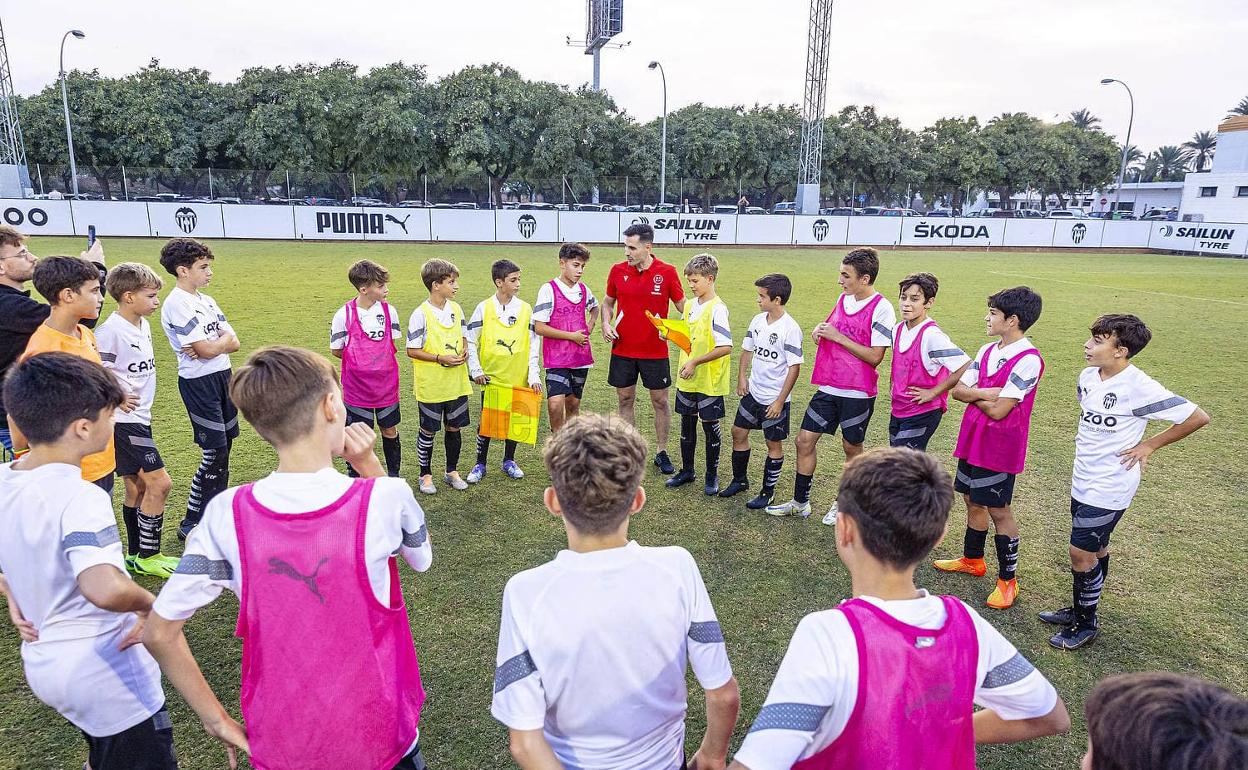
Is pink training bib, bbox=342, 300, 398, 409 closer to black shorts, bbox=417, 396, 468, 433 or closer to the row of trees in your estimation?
black shorts, bbox=417, 396, 468, 433

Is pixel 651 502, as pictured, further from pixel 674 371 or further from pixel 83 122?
pixel 83 122

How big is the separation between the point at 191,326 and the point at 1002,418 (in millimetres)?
5596

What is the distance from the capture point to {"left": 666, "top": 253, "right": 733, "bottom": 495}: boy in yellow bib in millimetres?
6152

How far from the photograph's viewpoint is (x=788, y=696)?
1.63 meters

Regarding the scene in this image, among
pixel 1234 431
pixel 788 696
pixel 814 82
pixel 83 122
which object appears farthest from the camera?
pixel 814 82

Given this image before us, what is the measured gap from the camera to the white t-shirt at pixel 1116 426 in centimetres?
391

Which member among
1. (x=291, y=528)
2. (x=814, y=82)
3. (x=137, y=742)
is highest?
(x=814, y=82)

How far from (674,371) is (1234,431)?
672 centimetres

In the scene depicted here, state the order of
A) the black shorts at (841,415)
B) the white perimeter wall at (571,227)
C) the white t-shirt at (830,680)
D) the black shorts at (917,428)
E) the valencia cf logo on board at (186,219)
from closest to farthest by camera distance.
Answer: the white t-shirt at (830,680)
the black shorts at (917,428)
the black shorts at (841,415)
the white perimeter wall at (571,227)
the valencia cf logo on board at (186,219)

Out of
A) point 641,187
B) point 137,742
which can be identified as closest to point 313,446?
point 137,742

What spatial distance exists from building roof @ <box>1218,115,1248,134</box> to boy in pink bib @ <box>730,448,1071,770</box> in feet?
214

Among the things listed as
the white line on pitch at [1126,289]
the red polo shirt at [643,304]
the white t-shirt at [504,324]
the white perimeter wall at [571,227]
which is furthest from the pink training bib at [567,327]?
the white perimeter wall at [571,227]

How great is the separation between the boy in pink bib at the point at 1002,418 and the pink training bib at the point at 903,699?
315cm

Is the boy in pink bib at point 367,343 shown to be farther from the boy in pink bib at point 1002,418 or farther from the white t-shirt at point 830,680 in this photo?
the white t-shirt at point 830,680
